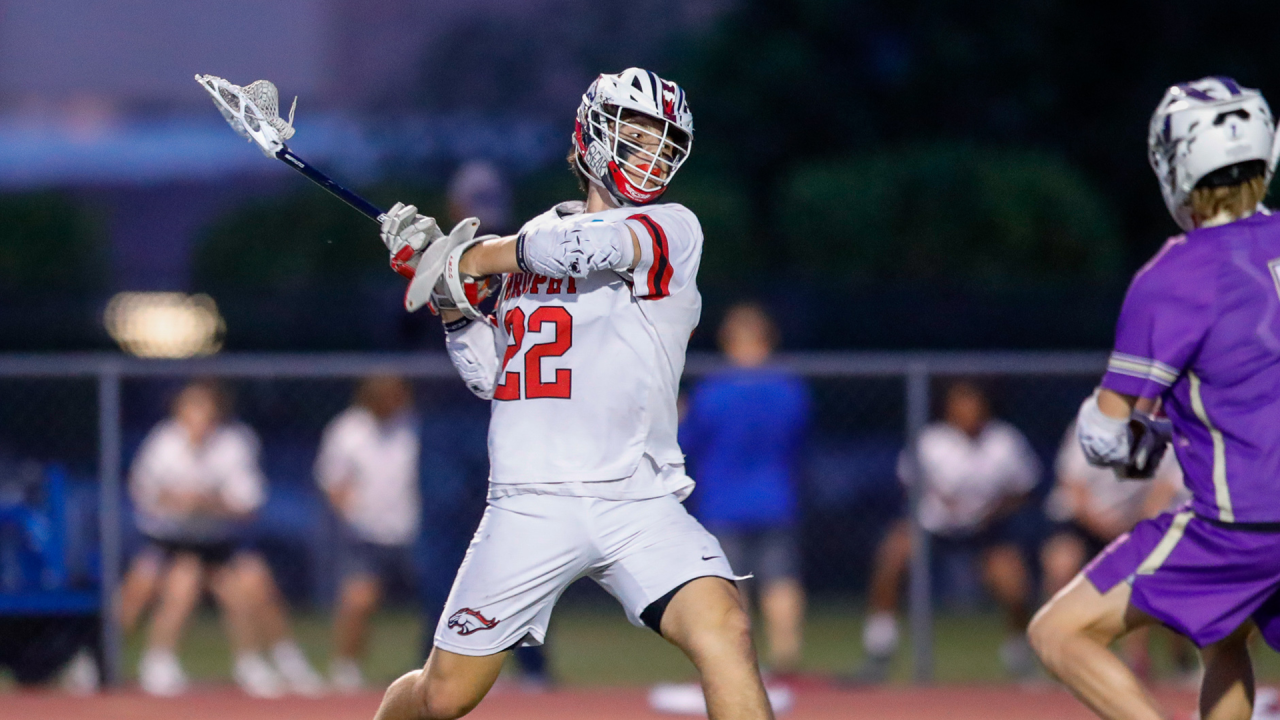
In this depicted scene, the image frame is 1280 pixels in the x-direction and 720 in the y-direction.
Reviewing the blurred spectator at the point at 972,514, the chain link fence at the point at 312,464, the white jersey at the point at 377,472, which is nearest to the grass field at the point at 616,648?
the chain link fence at the point at 312,464

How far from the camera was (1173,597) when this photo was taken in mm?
4523

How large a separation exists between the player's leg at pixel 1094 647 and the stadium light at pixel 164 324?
41.6 feet

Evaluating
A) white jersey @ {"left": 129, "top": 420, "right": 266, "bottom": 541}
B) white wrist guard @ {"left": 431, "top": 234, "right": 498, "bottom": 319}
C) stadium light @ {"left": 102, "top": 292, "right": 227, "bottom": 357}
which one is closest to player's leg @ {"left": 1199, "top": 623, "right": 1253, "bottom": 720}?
white wrist guard @ {"left": 431, "top": 234, "right": 498, "bottom": 319}

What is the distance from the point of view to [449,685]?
459cm

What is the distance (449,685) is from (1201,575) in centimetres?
196

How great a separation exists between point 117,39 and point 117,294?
954 centimetres

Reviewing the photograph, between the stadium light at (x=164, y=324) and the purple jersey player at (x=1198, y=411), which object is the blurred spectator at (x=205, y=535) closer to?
the purple jersey player at (x=1198, y=411)

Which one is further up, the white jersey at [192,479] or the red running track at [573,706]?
the white jersey at [192,479]

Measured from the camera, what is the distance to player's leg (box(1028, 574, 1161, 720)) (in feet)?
14.9

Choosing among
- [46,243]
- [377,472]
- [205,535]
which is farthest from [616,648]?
[46,243]

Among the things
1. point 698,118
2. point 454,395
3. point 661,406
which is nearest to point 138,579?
point 454,395

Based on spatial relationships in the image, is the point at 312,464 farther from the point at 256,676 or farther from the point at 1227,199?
the point at 1227,199

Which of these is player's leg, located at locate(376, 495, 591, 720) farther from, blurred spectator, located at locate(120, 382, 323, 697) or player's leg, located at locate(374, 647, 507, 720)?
blurred spectator, located at locate(120, 382, 323, 697)

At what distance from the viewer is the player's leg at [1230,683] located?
4855 mm
